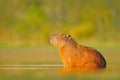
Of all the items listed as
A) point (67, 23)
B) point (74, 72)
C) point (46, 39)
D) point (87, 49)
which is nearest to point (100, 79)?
point (74, 72)

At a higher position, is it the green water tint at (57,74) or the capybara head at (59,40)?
the capybara head at (59,40)

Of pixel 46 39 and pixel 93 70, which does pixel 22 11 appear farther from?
pixel 93 70

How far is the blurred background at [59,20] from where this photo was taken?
129ft

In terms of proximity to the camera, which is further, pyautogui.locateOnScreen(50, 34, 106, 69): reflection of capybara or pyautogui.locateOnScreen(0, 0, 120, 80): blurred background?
pyautogui.locateOnScreen(0, 0, 120, 80): blurred background

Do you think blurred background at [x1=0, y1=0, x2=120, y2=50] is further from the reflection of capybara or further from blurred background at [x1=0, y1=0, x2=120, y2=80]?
the reflection of capybara

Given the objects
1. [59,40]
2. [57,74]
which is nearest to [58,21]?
[59,40]

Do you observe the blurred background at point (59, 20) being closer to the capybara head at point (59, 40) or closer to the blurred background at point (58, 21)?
the blurred background at point (58, 21)

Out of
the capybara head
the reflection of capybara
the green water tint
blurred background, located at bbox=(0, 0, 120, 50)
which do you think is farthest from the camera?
blurred background, located at bbox=(0, 0, 120, 50)

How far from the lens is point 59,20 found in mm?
41000

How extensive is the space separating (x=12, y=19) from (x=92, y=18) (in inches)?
198

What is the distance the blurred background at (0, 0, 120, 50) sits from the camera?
1548 inches

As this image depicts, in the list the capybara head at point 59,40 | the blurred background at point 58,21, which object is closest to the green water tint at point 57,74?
the capybara head at point 59,40

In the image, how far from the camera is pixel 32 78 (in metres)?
13.5

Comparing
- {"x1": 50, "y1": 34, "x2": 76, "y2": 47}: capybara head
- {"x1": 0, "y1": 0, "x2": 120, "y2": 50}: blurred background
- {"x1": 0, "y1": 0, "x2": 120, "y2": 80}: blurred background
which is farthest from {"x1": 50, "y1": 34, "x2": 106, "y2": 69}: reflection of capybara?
{"x1": 0, "y1": 0, "x2": 120, "y2": 50}: blurred background
